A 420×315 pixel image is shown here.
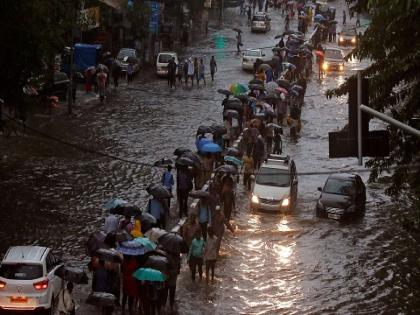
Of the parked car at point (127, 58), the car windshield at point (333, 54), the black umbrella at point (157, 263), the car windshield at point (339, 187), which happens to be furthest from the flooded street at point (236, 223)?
the car windshield at point (333, 54)

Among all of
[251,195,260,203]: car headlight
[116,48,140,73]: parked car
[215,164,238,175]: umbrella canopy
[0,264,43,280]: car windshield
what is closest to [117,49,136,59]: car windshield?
[116,48,140,73]: parked car

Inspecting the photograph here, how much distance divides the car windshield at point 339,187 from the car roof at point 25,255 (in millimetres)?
13604

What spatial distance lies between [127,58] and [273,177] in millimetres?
A: 23175

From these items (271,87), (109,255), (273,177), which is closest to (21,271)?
(109,255)

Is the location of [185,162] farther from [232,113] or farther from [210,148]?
[232,113]

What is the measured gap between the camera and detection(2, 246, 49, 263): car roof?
19.3m

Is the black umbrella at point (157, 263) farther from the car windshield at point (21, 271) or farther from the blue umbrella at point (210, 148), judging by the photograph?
the blue umbrella at point (210, 148)

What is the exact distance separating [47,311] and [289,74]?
34173 millimetres

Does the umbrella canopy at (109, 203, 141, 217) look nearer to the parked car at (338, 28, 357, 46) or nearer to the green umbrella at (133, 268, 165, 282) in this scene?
the green umbrella at (133, 268, 165, 282)

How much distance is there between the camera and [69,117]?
1650 inches

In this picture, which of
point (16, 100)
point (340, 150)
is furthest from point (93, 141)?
point (340, 150)

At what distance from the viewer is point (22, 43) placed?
27.0 m

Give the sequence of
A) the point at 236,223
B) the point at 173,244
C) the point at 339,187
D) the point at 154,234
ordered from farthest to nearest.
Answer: the point at 339,187, the point at 236,223, the point at 154,234, the point at 173,244

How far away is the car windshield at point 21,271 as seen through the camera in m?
19.2
